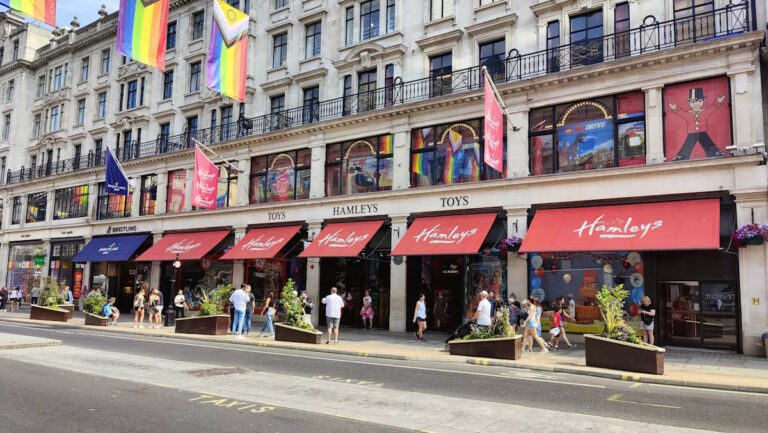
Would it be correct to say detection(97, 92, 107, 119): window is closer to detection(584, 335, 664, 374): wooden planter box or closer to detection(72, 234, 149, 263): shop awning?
detection(72, 234, 149, 263): shop awning

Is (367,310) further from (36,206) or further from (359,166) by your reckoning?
(36,206)

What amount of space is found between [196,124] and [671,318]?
26.9 meters

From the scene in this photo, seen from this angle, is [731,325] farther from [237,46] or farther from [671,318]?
[237,46]

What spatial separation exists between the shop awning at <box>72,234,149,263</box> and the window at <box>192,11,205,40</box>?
12.6 m

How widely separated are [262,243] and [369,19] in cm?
1191

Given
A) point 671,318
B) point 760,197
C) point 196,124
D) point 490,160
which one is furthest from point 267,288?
point 760,197

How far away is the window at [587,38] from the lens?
2000cm

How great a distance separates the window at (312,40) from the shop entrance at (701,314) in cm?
1957

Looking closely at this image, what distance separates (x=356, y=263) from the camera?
25688mm

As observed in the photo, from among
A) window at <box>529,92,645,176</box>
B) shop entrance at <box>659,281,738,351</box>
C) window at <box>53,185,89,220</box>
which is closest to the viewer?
shop entrance at <box>659,281,738,351</box>

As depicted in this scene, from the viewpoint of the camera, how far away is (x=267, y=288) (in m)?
28.4

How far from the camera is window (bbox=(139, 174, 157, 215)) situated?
113ft

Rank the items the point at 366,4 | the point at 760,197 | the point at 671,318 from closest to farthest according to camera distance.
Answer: the point at 760,197, the point at 671,318, the point at 366,4

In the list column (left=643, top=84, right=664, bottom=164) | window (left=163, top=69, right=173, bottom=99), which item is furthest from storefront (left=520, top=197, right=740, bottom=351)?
window (left=163, top=69, right=173, bottom=99)
